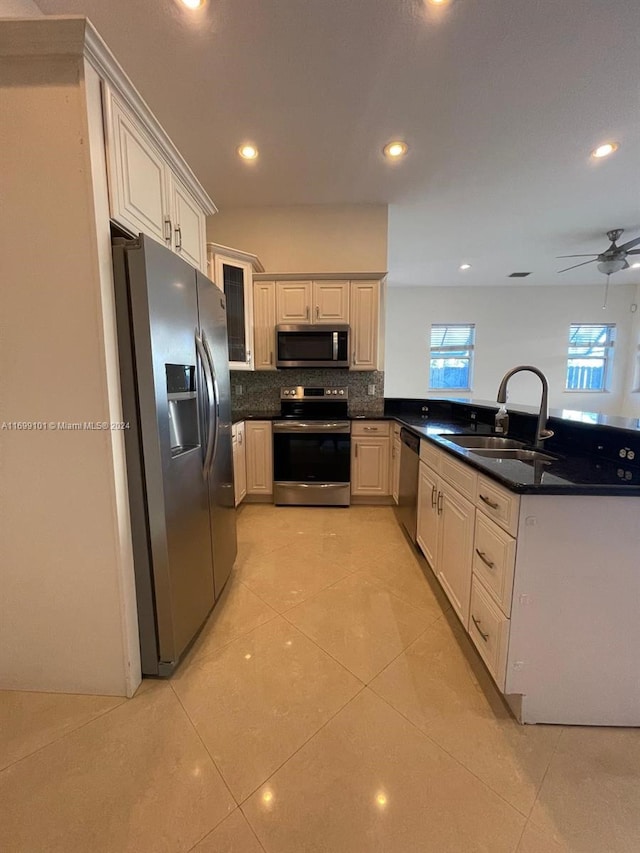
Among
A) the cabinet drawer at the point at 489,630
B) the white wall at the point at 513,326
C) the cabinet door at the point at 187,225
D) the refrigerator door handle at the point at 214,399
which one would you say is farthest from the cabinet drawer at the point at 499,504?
the white wall at the point at 513,326

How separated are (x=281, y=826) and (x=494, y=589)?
1016mm

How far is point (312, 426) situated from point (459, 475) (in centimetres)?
172

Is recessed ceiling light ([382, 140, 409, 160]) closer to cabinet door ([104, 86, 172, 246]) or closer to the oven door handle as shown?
cabinet door ([104, 86, 172, 246])

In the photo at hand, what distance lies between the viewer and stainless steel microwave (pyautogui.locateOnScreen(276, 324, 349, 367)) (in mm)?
3303

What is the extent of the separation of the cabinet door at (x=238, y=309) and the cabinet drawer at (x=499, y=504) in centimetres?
238

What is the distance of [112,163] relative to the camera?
1.21 metres

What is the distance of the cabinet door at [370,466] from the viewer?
329 centimetres

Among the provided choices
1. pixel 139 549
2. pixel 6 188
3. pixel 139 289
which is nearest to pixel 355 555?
pixel 139 549

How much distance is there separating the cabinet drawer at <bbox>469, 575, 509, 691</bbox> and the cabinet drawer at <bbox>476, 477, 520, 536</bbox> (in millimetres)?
336

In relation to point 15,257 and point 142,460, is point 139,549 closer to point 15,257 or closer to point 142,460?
point 142,460

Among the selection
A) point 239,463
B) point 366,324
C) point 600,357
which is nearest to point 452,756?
point 239,463

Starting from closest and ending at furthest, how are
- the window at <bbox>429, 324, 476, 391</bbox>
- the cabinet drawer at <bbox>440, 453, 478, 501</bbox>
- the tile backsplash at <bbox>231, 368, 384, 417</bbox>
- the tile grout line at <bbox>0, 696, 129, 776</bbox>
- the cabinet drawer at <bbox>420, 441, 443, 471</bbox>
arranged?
the tile grout line at <bbox>0, 696, 129, 776</bbox> → the cabinet drawer at <bbox>440, 453, 478, 501</bbox> → the cabinet drawer at <bbox>420, 441, 443, 471</bbox> → the tile backsplash at <bbox>231, 368, 384, 417</bbox> → the window at <bbox>429, 324, 476, 391</bbox>

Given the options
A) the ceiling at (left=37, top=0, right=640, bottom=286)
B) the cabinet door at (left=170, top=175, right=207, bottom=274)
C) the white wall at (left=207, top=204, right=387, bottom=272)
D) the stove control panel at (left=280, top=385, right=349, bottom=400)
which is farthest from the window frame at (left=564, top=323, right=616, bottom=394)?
the cabinet door at (left=170, top=175, right=207, bottom=274)

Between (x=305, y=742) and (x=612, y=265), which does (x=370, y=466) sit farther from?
(x=612, y=265)
